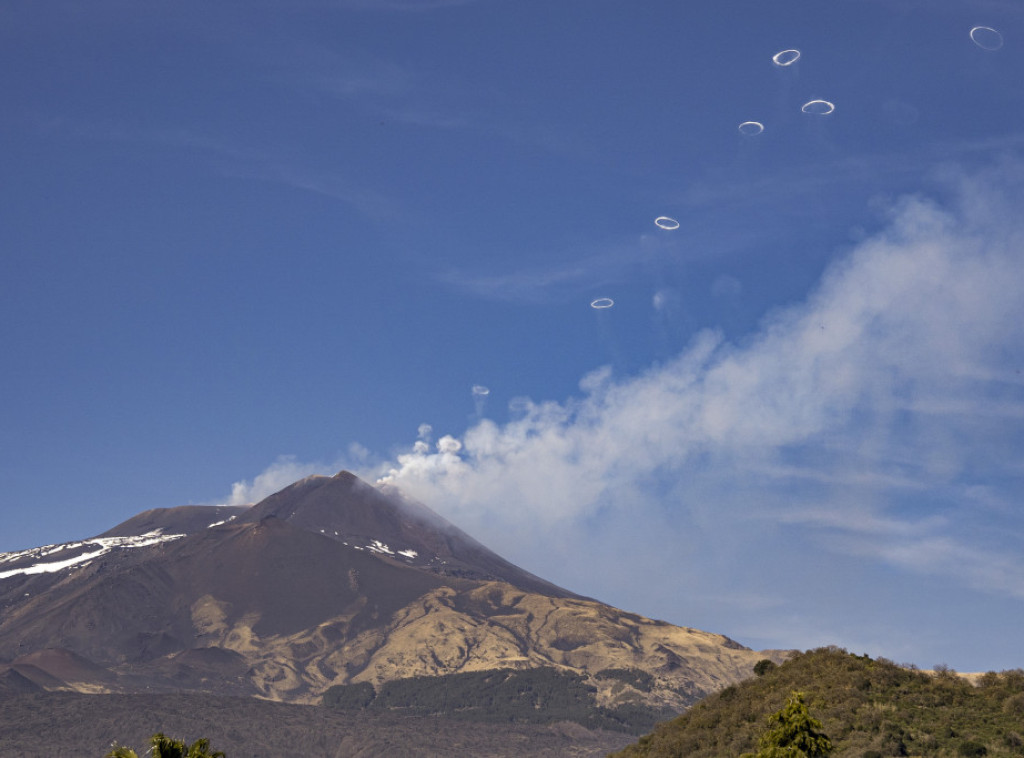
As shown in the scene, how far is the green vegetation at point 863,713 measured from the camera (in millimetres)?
→ 84438

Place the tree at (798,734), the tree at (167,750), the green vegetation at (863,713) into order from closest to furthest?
the tree at (167,750)
the tree at (798,734)
the green vegetation at (863,713)

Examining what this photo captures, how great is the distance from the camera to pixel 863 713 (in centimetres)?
9144

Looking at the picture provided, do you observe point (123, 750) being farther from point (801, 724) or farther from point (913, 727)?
point (913, 727)

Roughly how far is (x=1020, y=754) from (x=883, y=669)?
2118 cm

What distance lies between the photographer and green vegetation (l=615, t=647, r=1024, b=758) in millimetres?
84438

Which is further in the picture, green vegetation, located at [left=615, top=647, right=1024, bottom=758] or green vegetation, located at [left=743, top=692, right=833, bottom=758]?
green vegetation, located at [left=615, top=647, right=1024, bottom=758]

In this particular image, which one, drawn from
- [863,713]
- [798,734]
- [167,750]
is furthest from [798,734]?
[167,750]

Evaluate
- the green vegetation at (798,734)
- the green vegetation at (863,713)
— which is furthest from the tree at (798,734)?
the green vegetation at (863,713)

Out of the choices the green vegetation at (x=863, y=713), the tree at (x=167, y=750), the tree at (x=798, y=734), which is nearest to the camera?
the tree at (x=167, y=750)

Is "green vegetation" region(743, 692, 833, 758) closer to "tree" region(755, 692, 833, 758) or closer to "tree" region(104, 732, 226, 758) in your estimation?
"tree" region(755, 692, 833, 758)

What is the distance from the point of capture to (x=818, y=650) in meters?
115

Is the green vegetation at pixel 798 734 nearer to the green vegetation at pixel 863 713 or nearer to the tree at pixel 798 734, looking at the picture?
the tree at pixel 798 734

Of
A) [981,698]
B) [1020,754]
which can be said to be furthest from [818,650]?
[1020,754]

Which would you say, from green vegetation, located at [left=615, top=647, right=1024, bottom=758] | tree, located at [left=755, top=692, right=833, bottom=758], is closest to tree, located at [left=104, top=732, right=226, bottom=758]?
green vegetation, located at [left=615, top=647, right=1024, bottom=758]
